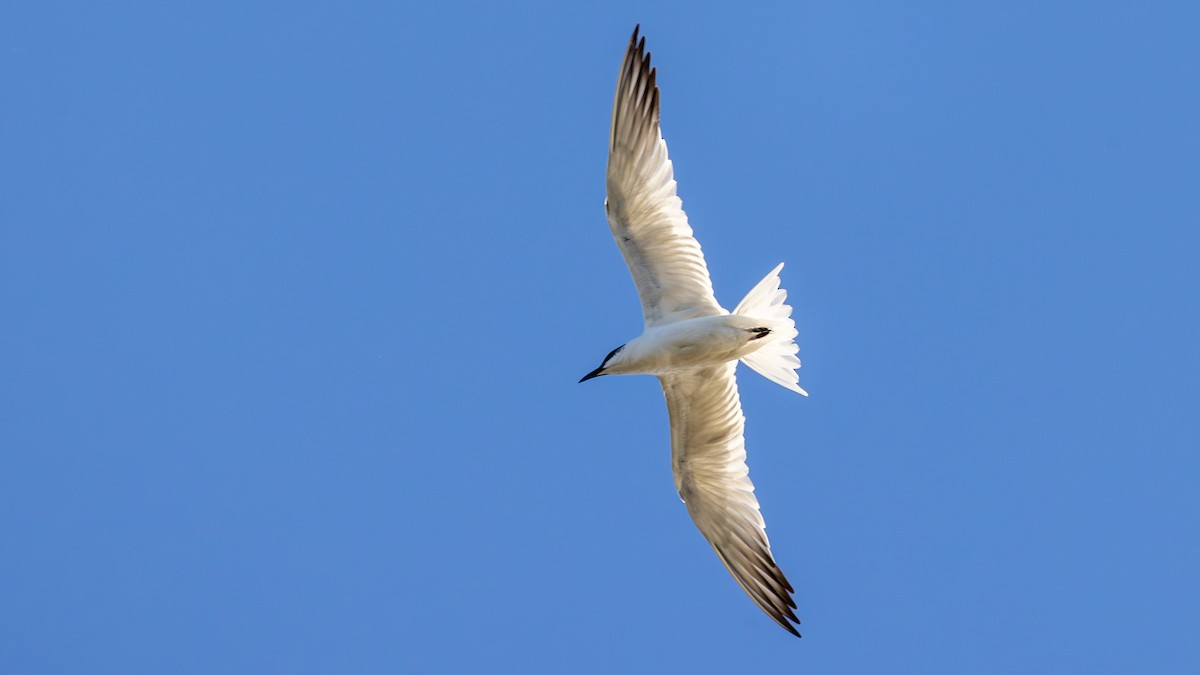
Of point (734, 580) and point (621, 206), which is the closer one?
point (621, 206)

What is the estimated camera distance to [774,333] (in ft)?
26.9

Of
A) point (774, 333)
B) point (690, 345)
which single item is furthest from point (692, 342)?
point (774, 333)

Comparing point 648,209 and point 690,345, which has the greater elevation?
point 648,209

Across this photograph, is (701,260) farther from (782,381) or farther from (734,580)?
(734,580)

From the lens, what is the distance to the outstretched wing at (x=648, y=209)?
8.02m

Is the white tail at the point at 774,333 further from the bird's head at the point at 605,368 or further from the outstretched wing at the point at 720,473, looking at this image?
the bird's head at the point at 605,368

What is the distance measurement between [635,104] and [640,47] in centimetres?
35

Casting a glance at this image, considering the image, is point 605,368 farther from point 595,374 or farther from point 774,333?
point 774,333

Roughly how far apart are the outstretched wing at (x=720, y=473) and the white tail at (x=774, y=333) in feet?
0.84

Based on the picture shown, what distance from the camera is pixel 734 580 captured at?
339 inches

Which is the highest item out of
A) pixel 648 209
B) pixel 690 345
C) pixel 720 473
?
pixel 648 209

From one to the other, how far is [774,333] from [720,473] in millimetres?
1063

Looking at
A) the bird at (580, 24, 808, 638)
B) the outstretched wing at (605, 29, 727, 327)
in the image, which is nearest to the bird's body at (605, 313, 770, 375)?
the bird at (580, 24, 808, 638)

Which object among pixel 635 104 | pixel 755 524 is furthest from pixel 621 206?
pixel 755 524
